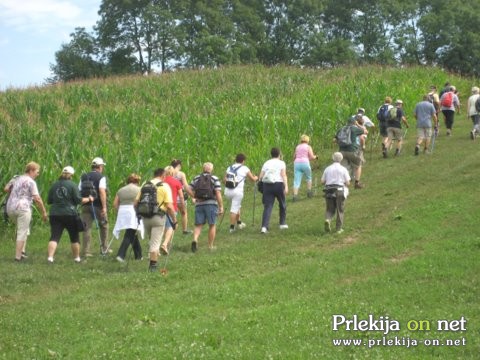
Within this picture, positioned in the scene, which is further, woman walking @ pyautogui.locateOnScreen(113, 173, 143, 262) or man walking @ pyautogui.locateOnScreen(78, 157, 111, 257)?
man walking @ pyautogui.locateOnScreen(78, 157, 111, 257)

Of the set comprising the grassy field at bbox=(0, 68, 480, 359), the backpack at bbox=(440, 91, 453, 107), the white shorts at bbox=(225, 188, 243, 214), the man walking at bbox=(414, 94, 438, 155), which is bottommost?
the grassy field at bbox=(0, 68, 480, 359)

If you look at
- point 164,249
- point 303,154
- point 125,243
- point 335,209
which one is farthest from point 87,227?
point 303,154

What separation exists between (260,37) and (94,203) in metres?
48.7

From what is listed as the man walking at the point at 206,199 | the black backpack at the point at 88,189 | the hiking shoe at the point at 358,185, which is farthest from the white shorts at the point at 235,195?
the hiking shoe at the point at 358,185

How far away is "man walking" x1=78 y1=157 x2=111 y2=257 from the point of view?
522 inches

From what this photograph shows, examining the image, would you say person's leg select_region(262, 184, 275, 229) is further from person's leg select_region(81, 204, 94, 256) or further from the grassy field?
person's leg select_region(81, 204, 94, 256)

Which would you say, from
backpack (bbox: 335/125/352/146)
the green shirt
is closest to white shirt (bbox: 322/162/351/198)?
backpack (bbox: 335/125/352/146)

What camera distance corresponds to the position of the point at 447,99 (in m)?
23.4

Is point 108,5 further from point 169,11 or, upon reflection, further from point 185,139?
point 185,139

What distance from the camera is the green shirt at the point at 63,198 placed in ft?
40.9

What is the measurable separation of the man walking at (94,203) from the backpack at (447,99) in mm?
14445

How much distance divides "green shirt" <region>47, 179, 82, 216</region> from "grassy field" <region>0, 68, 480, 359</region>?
1.06 m

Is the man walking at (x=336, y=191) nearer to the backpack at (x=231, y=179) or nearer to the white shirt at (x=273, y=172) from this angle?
the white shirt at (x=273, y=172)

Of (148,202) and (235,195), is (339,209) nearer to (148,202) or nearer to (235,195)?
(235,195)
